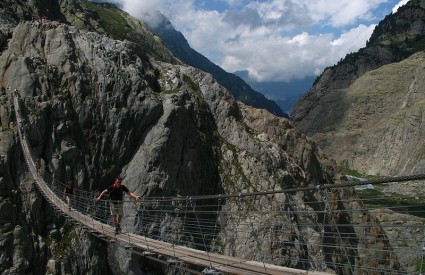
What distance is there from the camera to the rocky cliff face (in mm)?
23969

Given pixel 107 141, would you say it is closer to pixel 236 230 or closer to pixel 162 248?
pixel 236 230

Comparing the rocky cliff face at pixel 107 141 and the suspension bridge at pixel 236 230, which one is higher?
the rocky cliff face at pixel 107 141

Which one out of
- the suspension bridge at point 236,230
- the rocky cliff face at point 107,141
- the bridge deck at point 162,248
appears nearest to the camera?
the suspension bridge at point 236,230

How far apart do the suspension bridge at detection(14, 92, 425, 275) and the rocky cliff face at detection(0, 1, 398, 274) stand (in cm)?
56

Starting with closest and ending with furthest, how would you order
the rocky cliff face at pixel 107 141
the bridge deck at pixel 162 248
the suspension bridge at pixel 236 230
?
1. the suspension bridge at pixel 236 230
2. the bridge deck at pixel 162 248
3. the rocky cliff face at pixel 107 141

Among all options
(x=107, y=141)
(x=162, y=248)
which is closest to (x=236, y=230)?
(x=162, y=248)

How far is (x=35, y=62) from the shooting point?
29.5 metres

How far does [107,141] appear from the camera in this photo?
29812mm

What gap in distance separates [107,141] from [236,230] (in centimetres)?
1177

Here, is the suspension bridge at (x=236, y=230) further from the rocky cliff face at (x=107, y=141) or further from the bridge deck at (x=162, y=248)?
the rocky cliff face at (x=107, y=141)

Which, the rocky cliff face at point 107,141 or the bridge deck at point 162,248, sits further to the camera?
the rocky cliff face at point 107,141

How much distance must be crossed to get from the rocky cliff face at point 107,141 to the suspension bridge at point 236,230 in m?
0.56

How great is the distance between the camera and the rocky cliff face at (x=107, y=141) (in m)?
24.0

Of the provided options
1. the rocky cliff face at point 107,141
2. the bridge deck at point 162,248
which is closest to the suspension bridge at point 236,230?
the bridge deck at point 162,248
